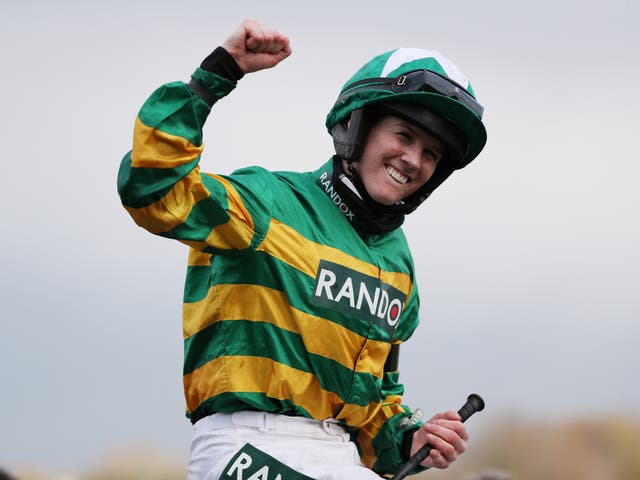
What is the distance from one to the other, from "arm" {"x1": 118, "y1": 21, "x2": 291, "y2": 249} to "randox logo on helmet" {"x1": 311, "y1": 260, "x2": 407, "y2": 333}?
1.20ft

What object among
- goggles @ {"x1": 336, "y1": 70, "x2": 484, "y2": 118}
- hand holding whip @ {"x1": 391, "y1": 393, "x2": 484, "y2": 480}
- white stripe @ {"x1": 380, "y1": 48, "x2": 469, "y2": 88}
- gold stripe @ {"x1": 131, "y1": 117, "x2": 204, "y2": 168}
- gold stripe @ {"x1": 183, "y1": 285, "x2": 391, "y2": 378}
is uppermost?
white stripe @ {"x1": 380, "y1": 48, "x2": 469, "y2": 88}

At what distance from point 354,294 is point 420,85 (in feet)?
2.67

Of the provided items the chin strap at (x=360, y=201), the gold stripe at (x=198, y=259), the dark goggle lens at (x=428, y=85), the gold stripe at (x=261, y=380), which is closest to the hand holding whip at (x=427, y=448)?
the gold stripe at (x=261, y=380)

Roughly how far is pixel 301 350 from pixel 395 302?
21.7 inches

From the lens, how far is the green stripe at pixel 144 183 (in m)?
3.08

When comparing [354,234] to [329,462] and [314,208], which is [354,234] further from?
[329,462]

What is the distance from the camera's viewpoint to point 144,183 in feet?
10.2

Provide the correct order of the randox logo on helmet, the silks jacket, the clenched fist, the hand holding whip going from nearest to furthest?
the silks jacket, the clenched fist, the randox logo on helmet, the hand holding whip

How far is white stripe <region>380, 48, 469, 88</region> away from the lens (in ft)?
13.3

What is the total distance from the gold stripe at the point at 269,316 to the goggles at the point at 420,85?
35.7 inches

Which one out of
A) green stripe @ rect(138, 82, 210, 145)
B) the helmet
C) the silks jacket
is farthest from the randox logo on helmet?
green stripe @ rect(138, 82, 210, 145)

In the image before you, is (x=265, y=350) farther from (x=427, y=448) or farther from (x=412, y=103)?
(x=412, y=103)

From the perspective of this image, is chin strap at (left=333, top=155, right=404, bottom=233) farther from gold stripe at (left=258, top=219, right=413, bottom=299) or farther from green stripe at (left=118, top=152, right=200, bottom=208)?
green stripe at (left=118, top=152, right=200, bottom=208)

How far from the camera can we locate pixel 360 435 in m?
4.16
